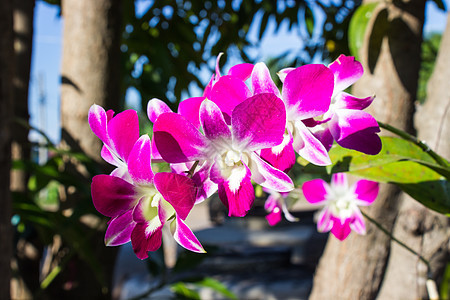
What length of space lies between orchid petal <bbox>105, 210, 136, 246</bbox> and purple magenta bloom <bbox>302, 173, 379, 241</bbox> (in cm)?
25

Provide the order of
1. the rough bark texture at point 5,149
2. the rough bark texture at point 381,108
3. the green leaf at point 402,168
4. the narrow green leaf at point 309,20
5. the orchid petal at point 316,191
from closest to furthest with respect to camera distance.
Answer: the green leaf at point 402,168, the orchid petal at point 316,191, the rough bark texture at point 5,149, the rough bark texture at point 381,108, the narrow green leaf at point 309,20

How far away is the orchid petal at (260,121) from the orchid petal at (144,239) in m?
0.07

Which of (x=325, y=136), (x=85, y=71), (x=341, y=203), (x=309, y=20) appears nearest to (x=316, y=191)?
(x=341, y=203)

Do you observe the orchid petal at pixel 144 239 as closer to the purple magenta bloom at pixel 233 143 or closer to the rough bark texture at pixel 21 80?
the purple magenta bloom at pixel 233 143

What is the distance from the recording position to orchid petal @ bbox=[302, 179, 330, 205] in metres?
0.43

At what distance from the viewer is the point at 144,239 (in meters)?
0.24

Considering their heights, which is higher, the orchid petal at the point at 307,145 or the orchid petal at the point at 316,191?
the orchid petal at the point at 307,145

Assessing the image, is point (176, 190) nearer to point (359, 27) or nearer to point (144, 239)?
point (144, 239)

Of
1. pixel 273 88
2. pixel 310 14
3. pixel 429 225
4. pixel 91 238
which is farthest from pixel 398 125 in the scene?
pixel 310 14

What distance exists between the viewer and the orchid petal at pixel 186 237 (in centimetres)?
23

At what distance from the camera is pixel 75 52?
36.2 inches

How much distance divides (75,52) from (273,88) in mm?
791

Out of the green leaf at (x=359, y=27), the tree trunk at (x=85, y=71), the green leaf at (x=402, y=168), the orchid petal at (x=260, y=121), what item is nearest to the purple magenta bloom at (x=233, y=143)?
the orchid petal at (x=260, y=121)

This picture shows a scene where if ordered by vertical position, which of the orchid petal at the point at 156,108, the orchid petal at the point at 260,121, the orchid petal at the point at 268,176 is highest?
the orchid petal at the point at 260,121
